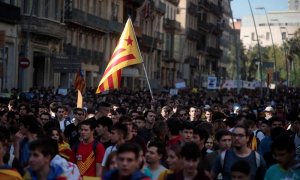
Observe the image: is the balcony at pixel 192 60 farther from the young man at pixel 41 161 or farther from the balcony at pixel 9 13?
the young man at pixel 41 161

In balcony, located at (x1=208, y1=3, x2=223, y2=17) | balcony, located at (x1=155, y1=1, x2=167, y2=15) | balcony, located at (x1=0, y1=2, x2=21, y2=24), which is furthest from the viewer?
balcony, located at (x1=208, y1=3, x2=223, y2=17)

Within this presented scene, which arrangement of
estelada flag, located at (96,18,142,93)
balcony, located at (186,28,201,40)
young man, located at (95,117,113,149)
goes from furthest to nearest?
1. balcony, located at (186,28,201,40)
2. estelada flag, located at (96,18,142,93)
3. young man, located at (95,117,113,149)

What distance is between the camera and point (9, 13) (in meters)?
39.6

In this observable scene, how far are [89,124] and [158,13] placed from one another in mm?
61652

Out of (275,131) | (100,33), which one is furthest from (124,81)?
(275,131)

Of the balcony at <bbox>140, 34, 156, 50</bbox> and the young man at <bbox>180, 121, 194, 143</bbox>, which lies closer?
the young man at <bbox>180, 121, 194, 143</bbox>

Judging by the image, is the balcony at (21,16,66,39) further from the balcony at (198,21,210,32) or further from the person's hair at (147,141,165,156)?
the balcony at (198,21,210,32)

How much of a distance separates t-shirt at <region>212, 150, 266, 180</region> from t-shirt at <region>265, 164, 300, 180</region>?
0.84m

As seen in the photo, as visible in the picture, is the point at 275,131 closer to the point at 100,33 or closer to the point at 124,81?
the point at 100,33

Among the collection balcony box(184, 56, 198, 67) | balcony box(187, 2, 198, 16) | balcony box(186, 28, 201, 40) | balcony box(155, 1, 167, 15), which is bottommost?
balcony box(184, 56, 198, 67)

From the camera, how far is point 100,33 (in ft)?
179

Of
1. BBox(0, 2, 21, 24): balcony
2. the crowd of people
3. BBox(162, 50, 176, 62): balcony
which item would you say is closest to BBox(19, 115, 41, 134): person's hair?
the crowd of people

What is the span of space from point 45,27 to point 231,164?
35314mm

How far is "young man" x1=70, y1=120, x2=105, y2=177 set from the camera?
9.90 m
